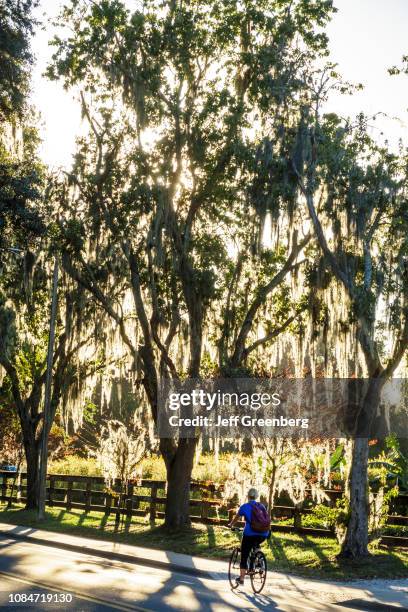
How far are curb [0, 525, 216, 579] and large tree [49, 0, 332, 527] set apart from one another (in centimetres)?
344

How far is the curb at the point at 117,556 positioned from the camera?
16.0 meters

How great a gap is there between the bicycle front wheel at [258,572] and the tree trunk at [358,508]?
12.4ft

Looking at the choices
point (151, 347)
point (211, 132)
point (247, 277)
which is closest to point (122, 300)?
point (151, 347)

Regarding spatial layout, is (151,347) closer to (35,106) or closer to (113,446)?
(113,446)

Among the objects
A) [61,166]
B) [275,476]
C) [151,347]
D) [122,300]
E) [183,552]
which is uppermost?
[61,166]

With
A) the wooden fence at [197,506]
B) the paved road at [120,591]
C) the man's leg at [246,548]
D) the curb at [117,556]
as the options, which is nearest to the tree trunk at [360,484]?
the wooden fence at [197,506]

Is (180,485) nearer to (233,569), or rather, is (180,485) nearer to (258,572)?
(233,569)

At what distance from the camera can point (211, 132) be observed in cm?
2136

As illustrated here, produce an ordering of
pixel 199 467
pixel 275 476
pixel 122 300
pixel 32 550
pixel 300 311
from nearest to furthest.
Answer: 1. pixel 32 550
2. pixel 275 476
3. pixel 300 311
4. pixel 122 300
5. pixel 199 467

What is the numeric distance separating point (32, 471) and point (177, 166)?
13801 mm

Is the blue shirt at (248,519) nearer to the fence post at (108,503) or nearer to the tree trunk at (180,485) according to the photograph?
the tree trunk at (180,485)

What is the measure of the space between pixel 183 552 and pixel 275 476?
3074 mm

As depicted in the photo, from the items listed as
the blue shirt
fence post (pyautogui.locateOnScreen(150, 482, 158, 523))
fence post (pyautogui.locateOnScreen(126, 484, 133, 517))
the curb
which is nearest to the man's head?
the blue shirt

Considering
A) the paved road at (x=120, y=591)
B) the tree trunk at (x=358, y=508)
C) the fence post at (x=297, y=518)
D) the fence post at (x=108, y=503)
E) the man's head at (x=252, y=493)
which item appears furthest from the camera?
the fence post at (x=108, y=503)
